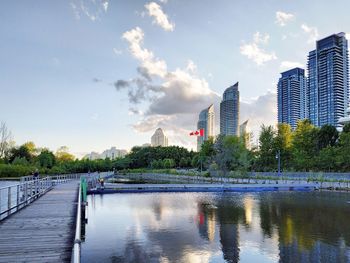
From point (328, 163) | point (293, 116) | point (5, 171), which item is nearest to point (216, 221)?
point (5, 171)

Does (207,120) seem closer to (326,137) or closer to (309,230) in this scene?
(326,137)

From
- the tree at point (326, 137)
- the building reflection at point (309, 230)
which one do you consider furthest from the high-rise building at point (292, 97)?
Result: the building reflection at point (309, 230)

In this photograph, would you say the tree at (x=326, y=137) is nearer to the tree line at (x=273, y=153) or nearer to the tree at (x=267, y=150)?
the tree line at (x=273, y=153)

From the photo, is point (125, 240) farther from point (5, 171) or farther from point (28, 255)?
point (5, 171)

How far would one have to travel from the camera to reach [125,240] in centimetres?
1363

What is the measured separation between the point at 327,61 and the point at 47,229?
415ft

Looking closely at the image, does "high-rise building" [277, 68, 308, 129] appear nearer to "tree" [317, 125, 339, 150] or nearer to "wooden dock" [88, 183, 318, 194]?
"tree" [317, 125, 339, 150]

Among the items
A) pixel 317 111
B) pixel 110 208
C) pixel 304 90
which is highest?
pixel 304 90

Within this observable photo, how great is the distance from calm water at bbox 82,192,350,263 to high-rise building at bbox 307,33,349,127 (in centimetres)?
10321

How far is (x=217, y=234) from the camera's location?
14.8 m

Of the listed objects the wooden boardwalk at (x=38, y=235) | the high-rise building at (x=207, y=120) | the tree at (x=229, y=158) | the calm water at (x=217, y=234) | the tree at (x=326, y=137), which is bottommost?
the calm water at (x=217, y=234)

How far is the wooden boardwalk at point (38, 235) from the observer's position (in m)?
7.79

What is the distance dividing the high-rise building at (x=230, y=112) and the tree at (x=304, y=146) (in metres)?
110

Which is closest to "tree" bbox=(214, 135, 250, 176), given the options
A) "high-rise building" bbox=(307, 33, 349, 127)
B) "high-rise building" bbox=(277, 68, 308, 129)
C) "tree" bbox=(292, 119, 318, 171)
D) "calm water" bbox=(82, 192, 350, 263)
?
"tree" bbox=(292, 119, 318, 171)
